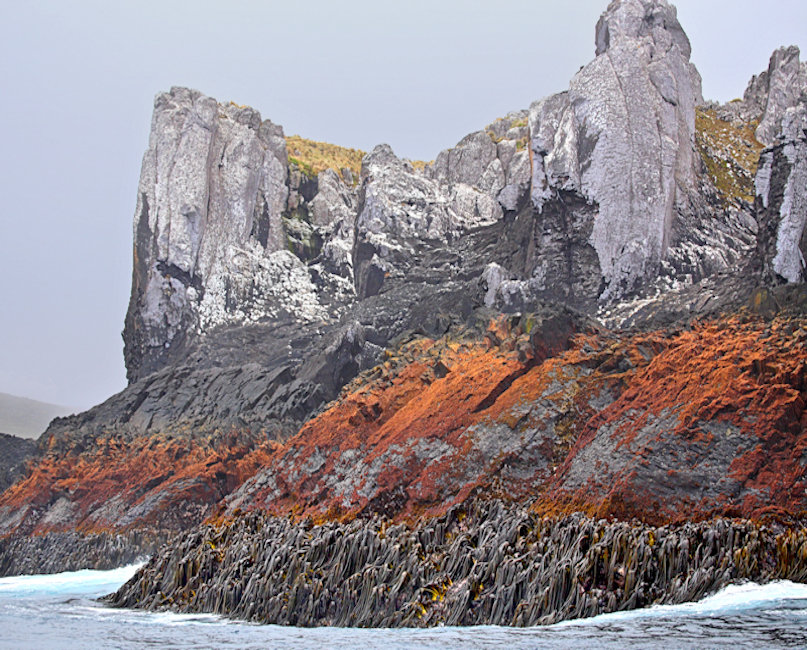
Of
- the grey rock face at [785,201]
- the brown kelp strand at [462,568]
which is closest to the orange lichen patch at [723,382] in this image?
the brown kelp strand at [462,568]

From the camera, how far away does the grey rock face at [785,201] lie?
28391 millimetres

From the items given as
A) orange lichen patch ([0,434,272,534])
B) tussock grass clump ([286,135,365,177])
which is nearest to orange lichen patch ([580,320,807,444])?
orange lichen patch ([0,434,272,534])

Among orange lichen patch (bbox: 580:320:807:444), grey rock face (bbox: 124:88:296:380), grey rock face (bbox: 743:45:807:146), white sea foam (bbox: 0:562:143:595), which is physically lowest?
white sea foam (bbox: 0:562:143:595)

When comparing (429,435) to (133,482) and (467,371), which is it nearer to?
(467,371)

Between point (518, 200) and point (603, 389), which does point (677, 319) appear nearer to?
point (603, 389)

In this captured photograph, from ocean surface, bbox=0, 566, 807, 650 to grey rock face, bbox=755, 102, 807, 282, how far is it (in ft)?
54.3

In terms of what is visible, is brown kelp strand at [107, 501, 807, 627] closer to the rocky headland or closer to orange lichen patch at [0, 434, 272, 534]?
the rocky headland

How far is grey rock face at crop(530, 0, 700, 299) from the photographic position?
136 feet

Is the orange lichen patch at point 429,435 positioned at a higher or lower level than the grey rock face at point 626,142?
lower

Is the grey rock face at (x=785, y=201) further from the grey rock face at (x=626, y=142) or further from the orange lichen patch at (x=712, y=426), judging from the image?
the grey rock face at (x=626, y=142)

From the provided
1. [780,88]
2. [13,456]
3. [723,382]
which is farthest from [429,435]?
[780,88]

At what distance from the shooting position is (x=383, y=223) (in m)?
57.0

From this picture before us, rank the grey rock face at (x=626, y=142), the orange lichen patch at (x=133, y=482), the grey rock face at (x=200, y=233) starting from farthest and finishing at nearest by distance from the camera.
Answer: the grey rock face at (x=200, y=233) < the grey rock face at (x=626, y=142) < the orange lichen patch at (x=133, y=482)

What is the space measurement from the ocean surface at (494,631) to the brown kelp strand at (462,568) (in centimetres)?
60
